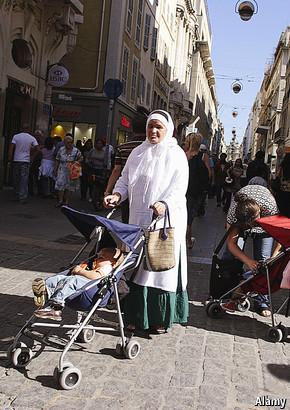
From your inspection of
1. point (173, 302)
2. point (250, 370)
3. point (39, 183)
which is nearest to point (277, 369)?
point (250, 370)

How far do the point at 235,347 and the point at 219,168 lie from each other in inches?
636

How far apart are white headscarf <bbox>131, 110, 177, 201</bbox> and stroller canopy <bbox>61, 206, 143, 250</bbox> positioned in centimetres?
49

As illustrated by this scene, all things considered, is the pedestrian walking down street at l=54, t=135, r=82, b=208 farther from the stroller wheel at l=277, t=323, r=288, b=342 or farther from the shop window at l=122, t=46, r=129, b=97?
the shop window at l=122, t=46, r=129, b=97

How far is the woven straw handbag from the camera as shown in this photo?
14.2 ft

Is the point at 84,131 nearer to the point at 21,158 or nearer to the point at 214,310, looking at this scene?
the point at 21,158

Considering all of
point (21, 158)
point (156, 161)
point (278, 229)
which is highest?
point (156, 161)

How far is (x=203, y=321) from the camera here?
211 inches

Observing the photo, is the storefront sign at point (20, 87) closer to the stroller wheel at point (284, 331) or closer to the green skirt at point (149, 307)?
the green skirt at point (149, 307)

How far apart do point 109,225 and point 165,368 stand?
1.12 m

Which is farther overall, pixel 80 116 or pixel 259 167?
pixel 80 116

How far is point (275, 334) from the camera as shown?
484 cm

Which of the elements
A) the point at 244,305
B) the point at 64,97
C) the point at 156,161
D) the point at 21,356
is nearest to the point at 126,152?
the point at 156,161

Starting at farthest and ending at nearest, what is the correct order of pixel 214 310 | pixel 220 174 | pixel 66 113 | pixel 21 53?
pixel 66 113 → pixel 220 174 → pixel 21 53 → pixel 214 310

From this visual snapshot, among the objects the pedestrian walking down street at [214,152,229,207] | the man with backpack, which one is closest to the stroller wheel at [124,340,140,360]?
the man with backpack
